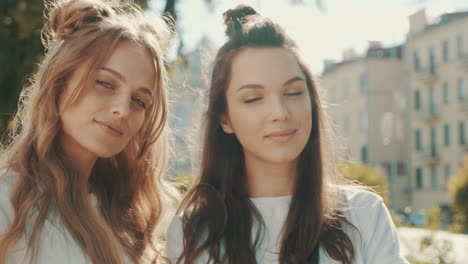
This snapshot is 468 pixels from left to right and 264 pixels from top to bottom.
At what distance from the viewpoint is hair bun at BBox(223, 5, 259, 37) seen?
3398 mm

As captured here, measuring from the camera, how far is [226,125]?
3.34 meters

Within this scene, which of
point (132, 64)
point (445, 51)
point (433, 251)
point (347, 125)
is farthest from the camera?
point (347, 125)

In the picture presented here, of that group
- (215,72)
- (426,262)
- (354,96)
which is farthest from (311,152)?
(354,96)

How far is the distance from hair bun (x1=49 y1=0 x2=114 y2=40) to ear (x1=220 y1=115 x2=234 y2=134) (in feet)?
2.64

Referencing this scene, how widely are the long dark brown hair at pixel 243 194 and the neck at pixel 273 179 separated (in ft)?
0.15

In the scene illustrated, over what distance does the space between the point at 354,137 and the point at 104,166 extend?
44722mm

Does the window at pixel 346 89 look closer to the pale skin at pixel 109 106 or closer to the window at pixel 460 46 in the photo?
the window at pixel 460 46

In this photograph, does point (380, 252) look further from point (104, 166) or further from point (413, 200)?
point (413, 200)

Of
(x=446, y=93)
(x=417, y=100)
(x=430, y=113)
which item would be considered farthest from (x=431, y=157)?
(x=417, y=100)

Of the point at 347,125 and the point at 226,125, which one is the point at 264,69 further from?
the point at 347,125

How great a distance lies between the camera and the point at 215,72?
3385mm

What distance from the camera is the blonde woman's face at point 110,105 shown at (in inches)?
116

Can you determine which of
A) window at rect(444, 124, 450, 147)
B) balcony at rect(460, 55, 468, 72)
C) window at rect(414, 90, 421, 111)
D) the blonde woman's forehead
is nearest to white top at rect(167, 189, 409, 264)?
the blonde woman's forehead

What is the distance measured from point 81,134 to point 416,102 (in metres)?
41.5
